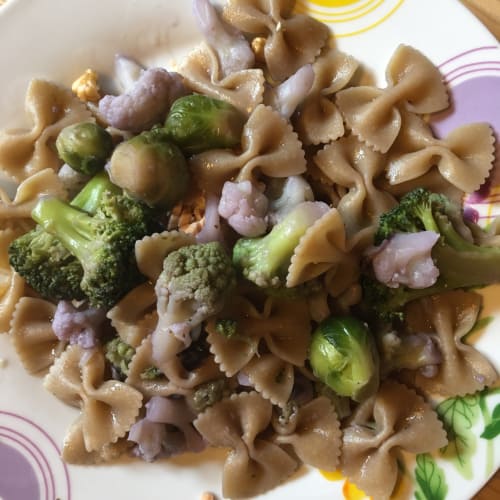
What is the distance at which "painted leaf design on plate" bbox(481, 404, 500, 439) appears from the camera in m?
2.24

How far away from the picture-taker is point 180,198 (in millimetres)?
2498

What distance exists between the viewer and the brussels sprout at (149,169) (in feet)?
7.47

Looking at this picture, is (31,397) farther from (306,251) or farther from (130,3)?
(130,3)

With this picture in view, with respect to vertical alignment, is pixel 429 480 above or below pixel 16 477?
below

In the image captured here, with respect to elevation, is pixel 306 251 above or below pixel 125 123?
below

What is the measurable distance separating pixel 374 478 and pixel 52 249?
1.67m

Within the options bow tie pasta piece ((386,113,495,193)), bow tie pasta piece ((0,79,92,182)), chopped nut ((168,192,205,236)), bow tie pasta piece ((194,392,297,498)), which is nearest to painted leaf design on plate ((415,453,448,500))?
bow tie pasta piece ((194,392,297,498))

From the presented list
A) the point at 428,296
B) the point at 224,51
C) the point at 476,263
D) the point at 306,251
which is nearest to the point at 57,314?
the point at 306,251

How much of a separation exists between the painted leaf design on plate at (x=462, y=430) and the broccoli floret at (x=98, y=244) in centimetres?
143

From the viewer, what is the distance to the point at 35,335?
2.63 metres

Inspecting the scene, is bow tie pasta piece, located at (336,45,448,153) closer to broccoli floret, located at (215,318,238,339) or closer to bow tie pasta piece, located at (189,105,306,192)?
bow tie pasta piece, located at (189,105,306,192)

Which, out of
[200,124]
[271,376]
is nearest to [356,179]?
[200,124]

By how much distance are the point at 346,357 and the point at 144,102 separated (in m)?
1.38

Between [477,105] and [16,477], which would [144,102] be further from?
[16,477]
